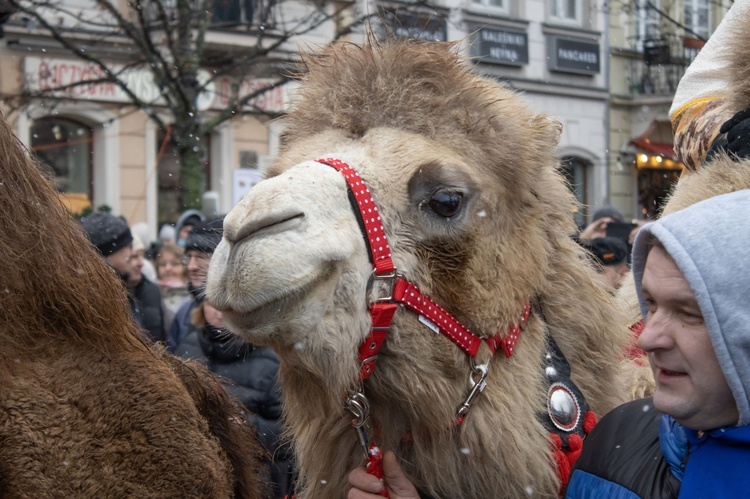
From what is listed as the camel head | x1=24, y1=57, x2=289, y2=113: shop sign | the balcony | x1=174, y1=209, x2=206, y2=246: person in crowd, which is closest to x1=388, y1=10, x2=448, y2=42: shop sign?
the camel head

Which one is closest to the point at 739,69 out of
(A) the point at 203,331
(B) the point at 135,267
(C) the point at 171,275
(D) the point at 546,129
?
(D) the point at 546,129

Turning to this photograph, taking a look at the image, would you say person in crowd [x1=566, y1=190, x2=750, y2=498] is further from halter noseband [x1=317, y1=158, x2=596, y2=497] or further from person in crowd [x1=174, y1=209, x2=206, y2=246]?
person in crowd [x1=174, y1=209, x2=206, y2=246]

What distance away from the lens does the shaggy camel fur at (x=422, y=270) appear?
1.96m

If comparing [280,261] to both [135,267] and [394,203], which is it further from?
[135,267]

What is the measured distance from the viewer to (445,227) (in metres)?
2.16

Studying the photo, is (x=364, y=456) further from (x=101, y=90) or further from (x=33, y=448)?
(x=101, y=90)

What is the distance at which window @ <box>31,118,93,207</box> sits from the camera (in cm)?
1391

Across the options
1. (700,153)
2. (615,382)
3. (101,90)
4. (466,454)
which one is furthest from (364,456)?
(101,90)

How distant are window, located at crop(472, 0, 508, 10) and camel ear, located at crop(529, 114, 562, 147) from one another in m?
14.7

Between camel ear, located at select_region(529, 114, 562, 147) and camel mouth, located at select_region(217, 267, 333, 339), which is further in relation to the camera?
camel ear, located at select_region(529, 114, 562, 147)

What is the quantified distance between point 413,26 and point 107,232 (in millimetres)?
3502

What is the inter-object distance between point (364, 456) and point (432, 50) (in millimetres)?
1069

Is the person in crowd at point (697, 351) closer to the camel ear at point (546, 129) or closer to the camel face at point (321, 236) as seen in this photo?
the camel face at point (321, 236)

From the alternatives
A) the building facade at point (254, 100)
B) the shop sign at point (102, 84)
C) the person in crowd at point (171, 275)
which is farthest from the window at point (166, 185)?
the person in crowd at point (171, 275)
